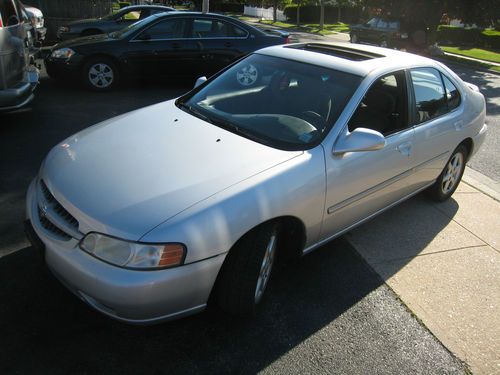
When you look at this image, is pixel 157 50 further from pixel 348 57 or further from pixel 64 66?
pixel 348 57

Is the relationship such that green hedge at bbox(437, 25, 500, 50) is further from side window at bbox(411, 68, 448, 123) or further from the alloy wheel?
side window at bbox(411, 68, 448, 123)

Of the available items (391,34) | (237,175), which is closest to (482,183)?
(237,175)

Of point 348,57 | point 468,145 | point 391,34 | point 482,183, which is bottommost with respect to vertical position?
point 391,34

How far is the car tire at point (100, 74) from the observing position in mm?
7883

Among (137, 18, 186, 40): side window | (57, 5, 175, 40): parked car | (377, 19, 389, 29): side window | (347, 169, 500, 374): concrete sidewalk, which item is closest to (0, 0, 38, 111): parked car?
(137, 18, 186, 40): side window

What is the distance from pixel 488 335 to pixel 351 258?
109cm

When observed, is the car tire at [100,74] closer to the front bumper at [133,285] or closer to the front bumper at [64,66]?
the front bumper at [64,66]

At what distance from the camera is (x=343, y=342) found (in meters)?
2.71

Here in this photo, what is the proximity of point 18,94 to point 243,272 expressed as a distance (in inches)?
167

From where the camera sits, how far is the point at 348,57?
11.9ft

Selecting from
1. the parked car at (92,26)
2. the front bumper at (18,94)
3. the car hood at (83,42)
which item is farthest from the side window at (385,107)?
the parked car at (92,26)

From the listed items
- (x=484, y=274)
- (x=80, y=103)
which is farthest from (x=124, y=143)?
(x=80, y=103)

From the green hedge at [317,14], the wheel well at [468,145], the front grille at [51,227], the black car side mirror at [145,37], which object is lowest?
the green hedge at [317,14]

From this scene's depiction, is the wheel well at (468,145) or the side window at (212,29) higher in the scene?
the side window at (212,29)
